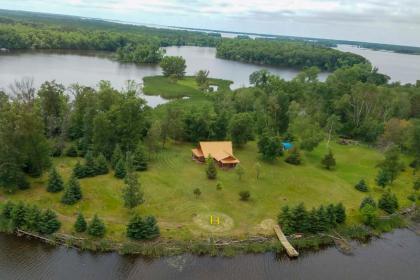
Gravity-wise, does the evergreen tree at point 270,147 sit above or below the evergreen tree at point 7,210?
above

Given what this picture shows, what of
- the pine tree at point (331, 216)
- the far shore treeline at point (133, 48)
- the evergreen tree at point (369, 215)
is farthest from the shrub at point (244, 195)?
the far shore treeline at point (133, 48)

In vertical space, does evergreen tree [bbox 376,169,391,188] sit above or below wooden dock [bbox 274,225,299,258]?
above

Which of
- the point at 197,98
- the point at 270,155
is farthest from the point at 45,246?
the point at 197,98

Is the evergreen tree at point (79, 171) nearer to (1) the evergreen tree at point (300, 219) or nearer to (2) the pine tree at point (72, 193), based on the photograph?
(2) the pine tree at point (72, 193)

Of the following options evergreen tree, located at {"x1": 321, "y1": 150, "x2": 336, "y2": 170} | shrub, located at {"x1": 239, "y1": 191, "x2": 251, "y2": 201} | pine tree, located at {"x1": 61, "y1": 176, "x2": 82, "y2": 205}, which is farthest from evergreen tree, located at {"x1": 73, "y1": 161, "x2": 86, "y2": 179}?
evergreen tree, located at {"x1": 321, "y1": 150, "x2": 336, "y2": 170}

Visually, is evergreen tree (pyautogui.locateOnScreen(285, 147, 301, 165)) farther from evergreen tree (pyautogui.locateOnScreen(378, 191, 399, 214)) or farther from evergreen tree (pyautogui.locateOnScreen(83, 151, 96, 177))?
evergreen tree (pyautogui.locateOnScreen(83, 151, 96, 177))

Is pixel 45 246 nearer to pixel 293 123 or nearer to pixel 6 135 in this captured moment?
pixel 6 135
